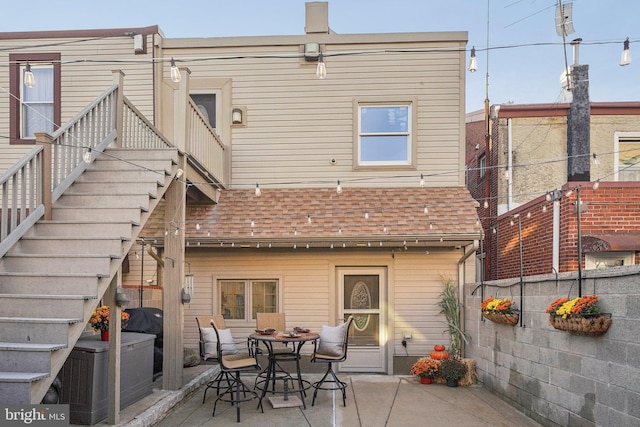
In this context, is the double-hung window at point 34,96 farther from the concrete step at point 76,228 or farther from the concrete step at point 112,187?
the concrete step at point 76,228

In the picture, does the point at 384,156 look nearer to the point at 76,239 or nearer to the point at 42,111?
the point at 76,239

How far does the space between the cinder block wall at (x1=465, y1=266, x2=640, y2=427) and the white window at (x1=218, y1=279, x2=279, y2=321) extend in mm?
3663

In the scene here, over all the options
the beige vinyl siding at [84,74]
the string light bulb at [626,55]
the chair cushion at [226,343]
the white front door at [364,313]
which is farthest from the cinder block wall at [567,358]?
the beige vinyl siding at [84,74]

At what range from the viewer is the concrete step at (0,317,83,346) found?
157 inches

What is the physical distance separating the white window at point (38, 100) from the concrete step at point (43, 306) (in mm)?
5226

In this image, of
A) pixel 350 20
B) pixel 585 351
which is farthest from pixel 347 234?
pixel 350 20

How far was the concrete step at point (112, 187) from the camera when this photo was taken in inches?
216

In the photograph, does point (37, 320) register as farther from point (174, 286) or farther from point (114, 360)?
point (174, 286)

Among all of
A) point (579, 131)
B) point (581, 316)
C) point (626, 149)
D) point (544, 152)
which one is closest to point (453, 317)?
point (581, 316)

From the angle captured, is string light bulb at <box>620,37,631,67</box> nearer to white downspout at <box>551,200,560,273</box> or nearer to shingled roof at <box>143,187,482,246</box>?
white downspout at <box>551,200,560,273</box>

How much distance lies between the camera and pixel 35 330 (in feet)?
13.2

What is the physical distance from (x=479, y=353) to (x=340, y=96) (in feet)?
16.6

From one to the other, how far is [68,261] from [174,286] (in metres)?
1.77

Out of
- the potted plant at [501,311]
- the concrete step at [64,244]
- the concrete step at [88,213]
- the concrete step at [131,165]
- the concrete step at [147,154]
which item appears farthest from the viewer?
the potted plant at [501,311]
